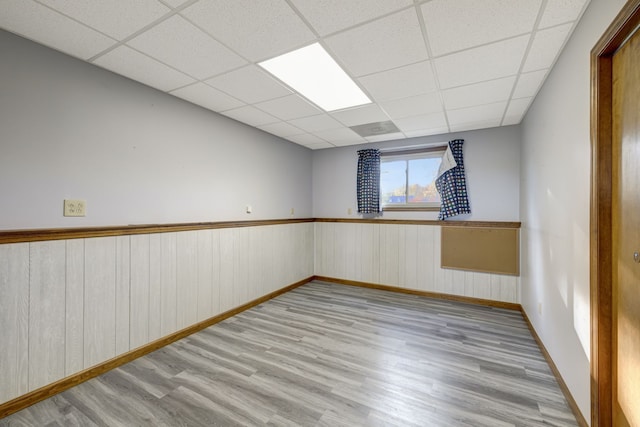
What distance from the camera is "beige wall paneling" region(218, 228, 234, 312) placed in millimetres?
3176

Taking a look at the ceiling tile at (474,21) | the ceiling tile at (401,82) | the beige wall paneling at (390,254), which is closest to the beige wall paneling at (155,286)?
the ceiling tile at (401,82)

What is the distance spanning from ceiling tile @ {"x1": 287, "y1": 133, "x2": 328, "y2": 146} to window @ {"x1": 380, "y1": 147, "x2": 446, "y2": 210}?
1091 mm

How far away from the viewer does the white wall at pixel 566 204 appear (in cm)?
149

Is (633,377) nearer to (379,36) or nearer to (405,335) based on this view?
(405,335)

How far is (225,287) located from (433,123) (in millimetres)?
3254

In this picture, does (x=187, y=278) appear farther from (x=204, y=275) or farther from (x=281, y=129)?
(x=281, y=129)

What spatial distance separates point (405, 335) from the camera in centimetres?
277

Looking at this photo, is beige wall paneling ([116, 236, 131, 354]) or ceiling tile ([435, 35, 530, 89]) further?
beige wall paneling ([116, 236, 131, 354])

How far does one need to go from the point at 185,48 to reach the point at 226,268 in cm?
226

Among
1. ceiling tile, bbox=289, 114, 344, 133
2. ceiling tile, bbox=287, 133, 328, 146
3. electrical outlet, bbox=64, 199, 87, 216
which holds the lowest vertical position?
electrical outlet, bbox=64, 199, 87, 216

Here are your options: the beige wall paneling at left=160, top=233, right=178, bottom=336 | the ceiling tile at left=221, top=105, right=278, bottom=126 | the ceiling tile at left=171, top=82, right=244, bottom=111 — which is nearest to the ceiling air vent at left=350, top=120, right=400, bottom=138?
the ceiling tile at left=221, top=105, right=278, bottom=126

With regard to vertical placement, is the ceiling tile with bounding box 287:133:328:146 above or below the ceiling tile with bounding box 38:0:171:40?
above

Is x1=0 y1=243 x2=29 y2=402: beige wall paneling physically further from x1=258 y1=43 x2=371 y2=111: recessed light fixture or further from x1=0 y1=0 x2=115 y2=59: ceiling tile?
x1=258 y1=43 x2=371 y2=111: recessed light fixture

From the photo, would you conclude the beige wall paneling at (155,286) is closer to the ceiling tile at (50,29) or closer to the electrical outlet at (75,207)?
the electrical outlet at (75,207)
